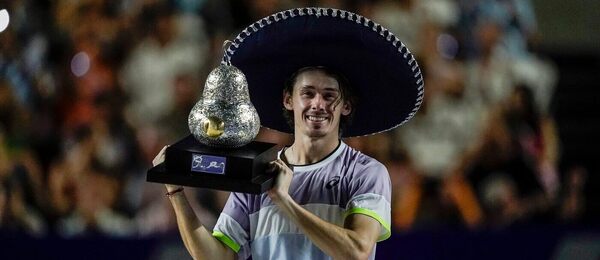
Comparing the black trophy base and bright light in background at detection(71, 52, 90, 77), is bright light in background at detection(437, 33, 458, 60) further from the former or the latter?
the black trophy base

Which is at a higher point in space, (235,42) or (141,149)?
(235,42)

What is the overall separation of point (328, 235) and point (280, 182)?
196mm

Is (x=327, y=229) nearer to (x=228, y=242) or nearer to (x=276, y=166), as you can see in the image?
(x=276, y=166)

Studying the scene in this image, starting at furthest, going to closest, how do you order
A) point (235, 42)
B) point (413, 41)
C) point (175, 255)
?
point (413, 41), point (175, 255), point (235, 42)

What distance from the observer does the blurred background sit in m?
6.38

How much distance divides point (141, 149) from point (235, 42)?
2.86m

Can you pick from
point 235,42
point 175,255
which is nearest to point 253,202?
point 235,42

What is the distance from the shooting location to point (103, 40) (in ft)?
21.7

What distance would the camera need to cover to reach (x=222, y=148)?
139 inches

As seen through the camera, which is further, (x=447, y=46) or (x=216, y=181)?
(x=447, y=46)

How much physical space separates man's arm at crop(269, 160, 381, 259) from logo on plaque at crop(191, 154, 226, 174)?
0.15 metres

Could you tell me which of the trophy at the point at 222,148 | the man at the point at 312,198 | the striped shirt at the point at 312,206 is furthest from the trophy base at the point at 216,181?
the striped shirt at the point at 312,206

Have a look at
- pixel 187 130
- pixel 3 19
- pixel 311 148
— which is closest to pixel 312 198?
pixel 311 148

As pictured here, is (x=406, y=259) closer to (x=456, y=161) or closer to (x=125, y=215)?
(x=456, y=161)
